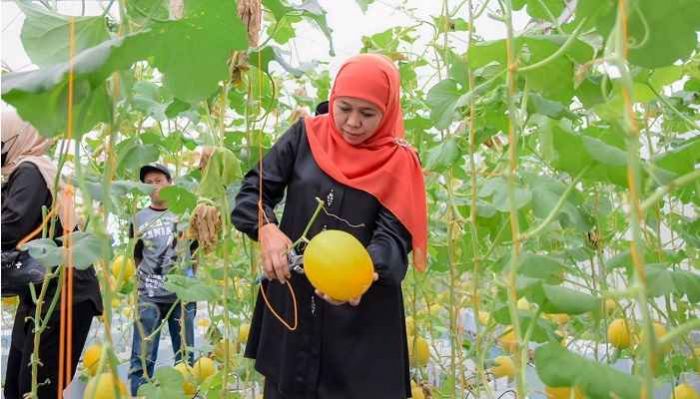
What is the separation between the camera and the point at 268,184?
1284 millimetres

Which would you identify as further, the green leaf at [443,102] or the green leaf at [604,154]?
the green leaf at [443,102]

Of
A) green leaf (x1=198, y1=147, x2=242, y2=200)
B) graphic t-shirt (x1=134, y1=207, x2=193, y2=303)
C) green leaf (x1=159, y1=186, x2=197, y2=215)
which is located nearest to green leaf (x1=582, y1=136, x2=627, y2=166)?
green leaf (x1=198, y1=147, x2=242, y2=200)

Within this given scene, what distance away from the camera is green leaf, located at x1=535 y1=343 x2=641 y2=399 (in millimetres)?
637

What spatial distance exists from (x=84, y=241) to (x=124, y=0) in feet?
1.18

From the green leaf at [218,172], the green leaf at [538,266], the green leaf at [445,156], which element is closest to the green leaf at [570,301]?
the green leaf at [538,266]

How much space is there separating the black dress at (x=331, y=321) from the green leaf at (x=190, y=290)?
210mm

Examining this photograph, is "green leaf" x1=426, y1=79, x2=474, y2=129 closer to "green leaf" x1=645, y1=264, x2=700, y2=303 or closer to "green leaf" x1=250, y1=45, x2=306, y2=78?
"green leaf" x1=250, y1=45, x2=306, y2=78

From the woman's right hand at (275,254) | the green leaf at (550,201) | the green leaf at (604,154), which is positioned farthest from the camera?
the woman's right hand at (275,254)

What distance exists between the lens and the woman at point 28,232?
5.70 ft

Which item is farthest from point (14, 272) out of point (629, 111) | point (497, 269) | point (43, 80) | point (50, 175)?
point (629, 111)

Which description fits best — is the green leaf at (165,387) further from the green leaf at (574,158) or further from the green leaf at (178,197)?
the green leaf at (574,158)

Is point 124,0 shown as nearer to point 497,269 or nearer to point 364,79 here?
point 364,79

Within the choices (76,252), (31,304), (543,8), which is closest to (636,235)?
(543,8)

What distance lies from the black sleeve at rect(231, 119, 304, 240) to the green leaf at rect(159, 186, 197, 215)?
28cm
